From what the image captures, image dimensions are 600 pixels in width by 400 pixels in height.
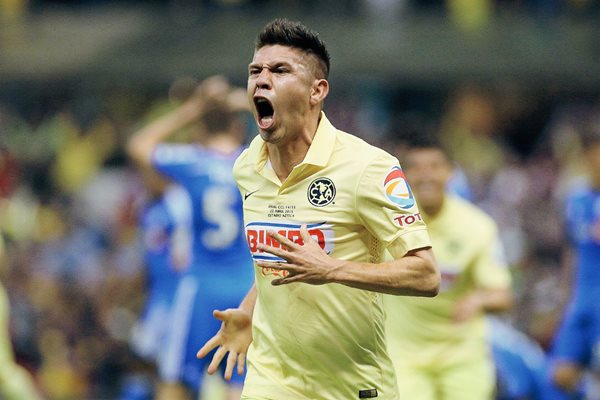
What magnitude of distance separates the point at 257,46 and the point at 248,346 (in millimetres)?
1424

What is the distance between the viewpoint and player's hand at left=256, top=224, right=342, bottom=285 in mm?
5727

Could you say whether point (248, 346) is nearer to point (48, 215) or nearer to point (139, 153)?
point (139, 153)

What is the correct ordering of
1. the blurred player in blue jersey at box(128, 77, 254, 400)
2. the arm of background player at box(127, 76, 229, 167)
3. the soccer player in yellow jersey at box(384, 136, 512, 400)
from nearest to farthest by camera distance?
1. the soccer player in yellow jersey at box(384, 136, 512, 400)
2. the arm of background player at box(127, 76, 229, 167)
3. the blurred player in blue jersey at box(128, 77, 254, 400)

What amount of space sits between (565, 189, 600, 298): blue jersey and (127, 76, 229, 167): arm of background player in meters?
2.92

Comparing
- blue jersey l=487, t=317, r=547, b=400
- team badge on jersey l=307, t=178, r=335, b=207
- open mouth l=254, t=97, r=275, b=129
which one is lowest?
blue jersey l=487, t=317, r=547, b=400

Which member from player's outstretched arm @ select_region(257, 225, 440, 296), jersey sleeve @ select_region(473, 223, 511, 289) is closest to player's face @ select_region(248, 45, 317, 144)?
player's outstretched arm @ select_region(257, 225, 440, 296)

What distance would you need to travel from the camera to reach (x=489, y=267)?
9.63 metres

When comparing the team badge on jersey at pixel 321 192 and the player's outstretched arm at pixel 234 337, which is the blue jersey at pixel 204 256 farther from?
the team badge on jersey at pixel 321 192

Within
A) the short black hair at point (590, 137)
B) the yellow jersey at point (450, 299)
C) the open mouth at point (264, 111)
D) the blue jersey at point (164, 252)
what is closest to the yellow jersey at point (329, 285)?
the open mouth at point (264, 111)

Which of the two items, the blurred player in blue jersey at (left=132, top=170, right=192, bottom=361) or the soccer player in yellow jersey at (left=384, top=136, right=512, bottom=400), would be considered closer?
the soccer player in yellow jersey at (left=384, top=136, right=512, bottom=400)

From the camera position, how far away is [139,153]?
36.2 feet

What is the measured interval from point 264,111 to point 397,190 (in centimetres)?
70

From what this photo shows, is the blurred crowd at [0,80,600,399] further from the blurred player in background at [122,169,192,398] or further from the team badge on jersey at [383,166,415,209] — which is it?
the team badge on jersey at [383,166,415,209]

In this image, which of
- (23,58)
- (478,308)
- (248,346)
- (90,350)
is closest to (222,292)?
(478,308)
